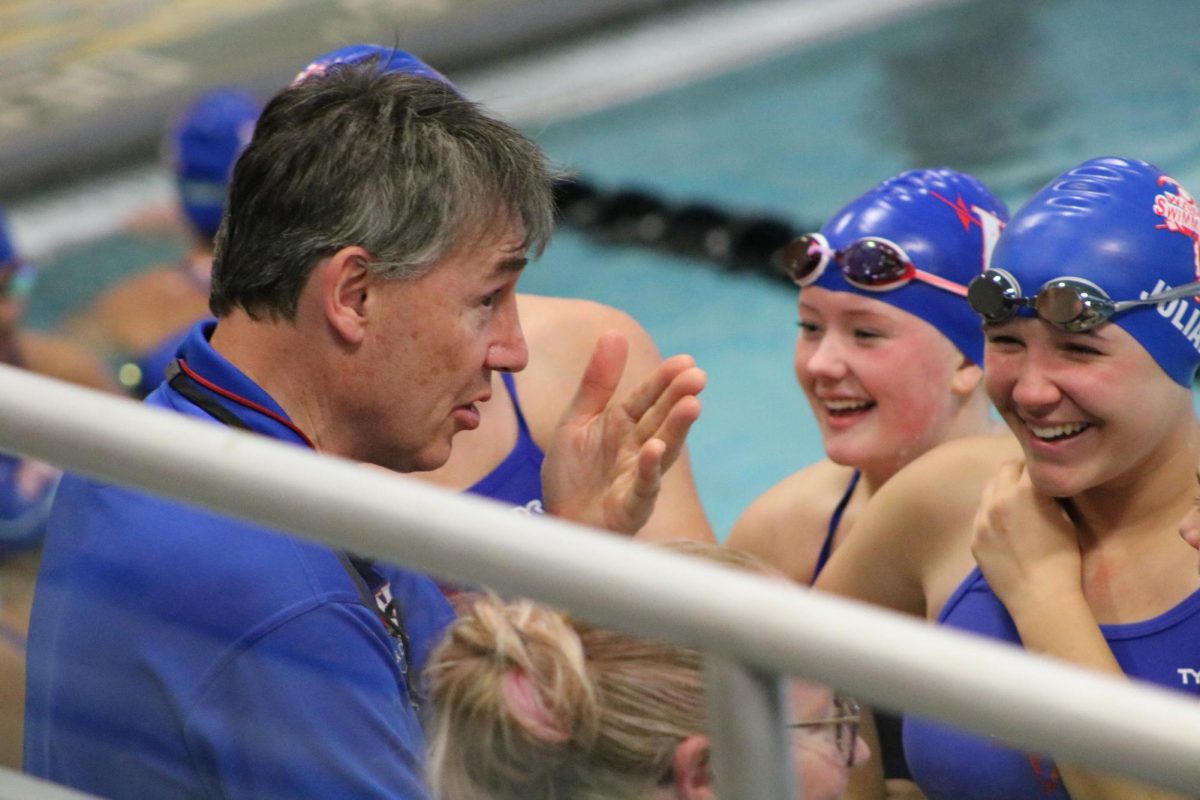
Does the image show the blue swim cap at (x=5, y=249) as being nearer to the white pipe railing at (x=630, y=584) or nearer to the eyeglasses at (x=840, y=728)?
the white pipe railing at (x=630, y=584)

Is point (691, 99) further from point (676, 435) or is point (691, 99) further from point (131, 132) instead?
point (676, 435)

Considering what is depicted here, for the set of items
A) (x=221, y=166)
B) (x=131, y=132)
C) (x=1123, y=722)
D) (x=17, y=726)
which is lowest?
(x=131, y=132)

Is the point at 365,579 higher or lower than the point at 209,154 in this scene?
higher

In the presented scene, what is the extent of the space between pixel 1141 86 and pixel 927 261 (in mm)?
5211

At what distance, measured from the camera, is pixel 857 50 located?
27.5 feet

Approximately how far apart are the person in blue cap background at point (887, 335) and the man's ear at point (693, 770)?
1517 mm

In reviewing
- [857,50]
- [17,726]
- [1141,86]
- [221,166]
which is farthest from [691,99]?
[17,726]

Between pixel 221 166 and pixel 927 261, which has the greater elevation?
pixel 927 261

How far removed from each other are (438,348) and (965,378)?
1.33 meters

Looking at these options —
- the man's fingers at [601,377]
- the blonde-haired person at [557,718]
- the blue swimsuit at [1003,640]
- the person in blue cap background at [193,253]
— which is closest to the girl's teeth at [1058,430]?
the blue swimsuit at [1003,640]

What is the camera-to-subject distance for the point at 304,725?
1.28 meters

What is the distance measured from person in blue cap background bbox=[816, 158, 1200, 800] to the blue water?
359 cm

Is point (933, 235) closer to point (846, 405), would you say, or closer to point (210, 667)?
point (846, 405)

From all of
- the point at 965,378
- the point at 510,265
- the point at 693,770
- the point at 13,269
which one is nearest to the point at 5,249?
the point at 13,269
